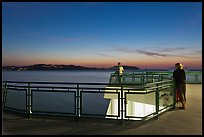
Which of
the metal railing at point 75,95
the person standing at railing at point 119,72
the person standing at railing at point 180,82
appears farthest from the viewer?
the person standing at railing at point 119,72

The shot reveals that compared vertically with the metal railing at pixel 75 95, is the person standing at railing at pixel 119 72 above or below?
above

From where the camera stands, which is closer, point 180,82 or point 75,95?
point 75,95

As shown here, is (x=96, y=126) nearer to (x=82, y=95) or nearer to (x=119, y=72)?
(x=82, y=95)

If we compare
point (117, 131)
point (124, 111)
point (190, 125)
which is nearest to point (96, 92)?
point (124, 111)

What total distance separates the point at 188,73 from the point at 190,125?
57.8 ft

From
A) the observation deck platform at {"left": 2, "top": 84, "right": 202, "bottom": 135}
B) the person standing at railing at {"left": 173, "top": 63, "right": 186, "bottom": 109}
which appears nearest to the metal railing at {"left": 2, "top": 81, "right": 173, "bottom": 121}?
the observation deck platform at {"left": 2, "top": 84, "right": 202, "bottom": 135}

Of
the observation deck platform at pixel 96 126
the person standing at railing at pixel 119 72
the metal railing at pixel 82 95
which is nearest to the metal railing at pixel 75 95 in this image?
the metal railing at pixel 82 95

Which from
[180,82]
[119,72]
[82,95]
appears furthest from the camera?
[119,72]

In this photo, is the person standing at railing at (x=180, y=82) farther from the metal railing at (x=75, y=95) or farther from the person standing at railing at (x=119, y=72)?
the person standing at railing at (x=119, y=72)

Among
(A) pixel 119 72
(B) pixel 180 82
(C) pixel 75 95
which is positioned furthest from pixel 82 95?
(A) pixel 119 72

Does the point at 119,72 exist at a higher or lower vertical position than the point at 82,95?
higher

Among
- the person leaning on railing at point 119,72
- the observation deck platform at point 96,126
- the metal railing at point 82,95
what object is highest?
the person leaning on railing at point 119,72

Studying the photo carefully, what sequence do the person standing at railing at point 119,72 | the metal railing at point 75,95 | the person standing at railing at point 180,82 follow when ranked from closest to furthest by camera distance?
the metal railing at point 75,95
the person standing at railing at point 180,82
the person standing at railing at point 119,72

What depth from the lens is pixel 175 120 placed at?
275 inches
